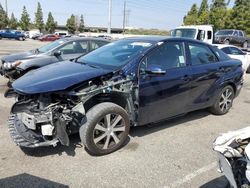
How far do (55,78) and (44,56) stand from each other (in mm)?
4243

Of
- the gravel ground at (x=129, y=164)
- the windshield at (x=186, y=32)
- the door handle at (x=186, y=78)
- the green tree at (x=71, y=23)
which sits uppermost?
the green tree at (x=71, y=23)

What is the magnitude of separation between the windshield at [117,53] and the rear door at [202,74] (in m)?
1.04

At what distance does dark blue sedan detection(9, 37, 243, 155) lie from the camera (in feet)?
11.6

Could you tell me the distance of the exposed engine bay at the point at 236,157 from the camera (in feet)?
6.85

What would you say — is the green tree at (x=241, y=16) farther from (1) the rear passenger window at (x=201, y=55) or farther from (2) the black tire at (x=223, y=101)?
(1) the rear passenger window at (x=201, y=55)

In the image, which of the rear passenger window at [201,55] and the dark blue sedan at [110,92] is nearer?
the dark blue sedan at [110,92]

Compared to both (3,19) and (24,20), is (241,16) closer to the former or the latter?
(3,19)

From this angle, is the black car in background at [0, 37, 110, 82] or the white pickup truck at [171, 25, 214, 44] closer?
the black car in background at [0, 37, 110, 82]

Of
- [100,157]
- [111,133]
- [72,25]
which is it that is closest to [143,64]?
[111,133]

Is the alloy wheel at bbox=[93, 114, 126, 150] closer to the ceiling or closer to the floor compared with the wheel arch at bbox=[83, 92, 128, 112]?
closer to the floor

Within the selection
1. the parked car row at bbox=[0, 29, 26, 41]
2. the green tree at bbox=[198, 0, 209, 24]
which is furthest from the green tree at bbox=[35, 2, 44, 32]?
the green tree at bbox=[198, 0, 209, 24]

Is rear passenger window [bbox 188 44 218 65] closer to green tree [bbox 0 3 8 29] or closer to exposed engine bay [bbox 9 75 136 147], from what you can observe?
exposed engine bay [bbox 9 75 136 147]

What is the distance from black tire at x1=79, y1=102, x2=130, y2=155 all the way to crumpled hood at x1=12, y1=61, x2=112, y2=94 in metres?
0.47

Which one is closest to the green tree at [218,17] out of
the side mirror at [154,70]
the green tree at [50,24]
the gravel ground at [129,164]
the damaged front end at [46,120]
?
the gravel ground at [129,164]
